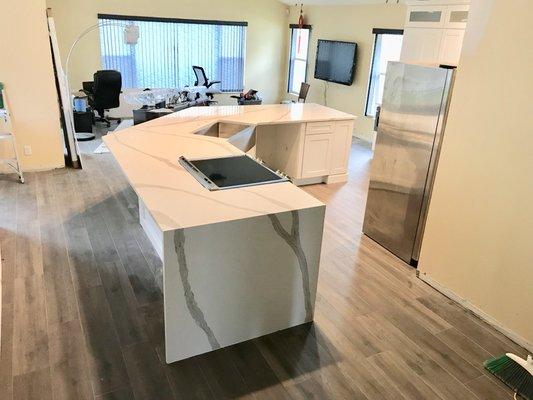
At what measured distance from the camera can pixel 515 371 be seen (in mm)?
2279

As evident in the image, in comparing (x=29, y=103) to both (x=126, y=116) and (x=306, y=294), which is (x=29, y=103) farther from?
(x=306, y=294)

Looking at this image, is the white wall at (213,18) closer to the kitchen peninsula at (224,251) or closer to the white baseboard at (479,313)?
the kitchen peninsula at (224,251)

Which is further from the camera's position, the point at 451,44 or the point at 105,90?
the point at 105,90

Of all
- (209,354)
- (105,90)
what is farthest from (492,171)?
(105,90)

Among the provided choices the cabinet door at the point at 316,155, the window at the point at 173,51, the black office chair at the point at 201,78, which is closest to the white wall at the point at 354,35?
the window at the point at 173,51

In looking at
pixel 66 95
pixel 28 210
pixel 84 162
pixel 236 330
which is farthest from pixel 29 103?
pixel 236 330

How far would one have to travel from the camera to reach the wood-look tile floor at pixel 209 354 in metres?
2.14

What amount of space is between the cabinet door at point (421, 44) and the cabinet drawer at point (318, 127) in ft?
4.84

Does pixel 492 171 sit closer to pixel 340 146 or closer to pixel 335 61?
pixel 340 146

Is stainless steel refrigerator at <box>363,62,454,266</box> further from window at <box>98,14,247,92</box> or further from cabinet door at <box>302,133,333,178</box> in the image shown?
window at <box>98,14,247,92</box>

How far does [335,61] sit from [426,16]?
2.90 m

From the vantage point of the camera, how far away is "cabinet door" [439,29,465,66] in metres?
4.75

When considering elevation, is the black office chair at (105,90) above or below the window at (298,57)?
below

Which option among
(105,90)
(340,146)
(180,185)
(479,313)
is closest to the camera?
(180,185)
